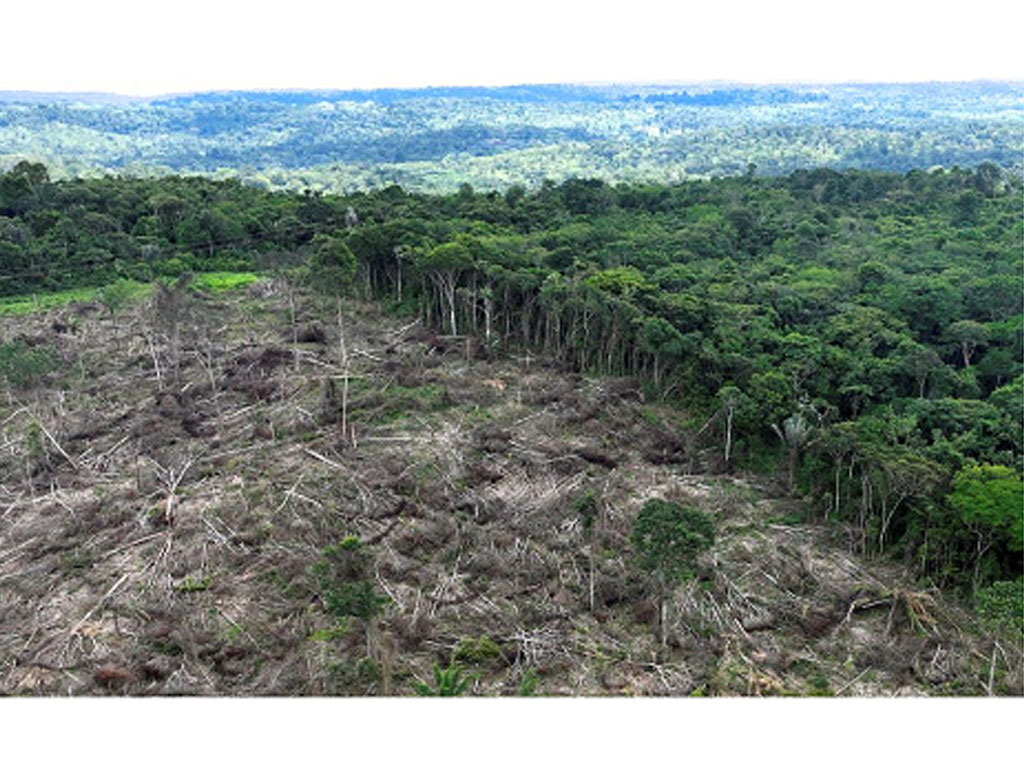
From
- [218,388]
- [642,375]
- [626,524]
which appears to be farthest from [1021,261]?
[218,388]

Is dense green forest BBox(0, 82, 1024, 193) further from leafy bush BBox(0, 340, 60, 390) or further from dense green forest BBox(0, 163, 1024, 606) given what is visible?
leafy bush BBox(0, 340, 60, 390)

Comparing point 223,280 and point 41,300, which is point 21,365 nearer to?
point 41,300

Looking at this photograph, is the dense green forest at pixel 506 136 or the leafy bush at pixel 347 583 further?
the dense green forest at pixel 506 136

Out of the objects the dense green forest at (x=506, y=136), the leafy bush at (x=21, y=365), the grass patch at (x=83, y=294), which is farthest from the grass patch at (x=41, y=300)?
the dense green forest at (x=506, y=136)

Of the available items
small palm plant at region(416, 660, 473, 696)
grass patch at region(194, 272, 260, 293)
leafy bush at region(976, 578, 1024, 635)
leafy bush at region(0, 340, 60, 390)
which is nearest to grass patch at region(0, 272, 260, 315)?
grass patch at region(194, 272, 260, 293)

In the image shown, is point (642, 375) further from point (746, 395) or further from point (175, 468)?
point (175, 468)

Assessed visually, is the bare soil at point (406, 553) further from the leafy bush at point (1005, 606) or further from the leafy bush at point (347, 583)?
the leafy bush at point (1005, 606)
